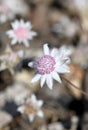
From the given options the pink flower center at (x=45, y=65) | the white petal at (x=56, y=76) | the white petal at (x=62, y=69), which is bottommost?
the white petal at (x=56, y=76)

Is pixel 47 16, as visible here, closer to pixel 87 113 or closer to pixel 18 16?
pixel 18 16

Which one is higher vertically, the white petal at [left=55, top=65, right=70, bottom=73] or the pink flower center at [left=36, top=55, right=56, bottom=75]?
the pink flower center at [left=36, top=55, right=56, bottom=75]

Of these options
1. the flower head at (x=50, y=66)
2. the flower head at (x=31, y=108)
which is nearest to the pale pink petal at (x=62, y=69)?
the flower head at (x=50, y=66)

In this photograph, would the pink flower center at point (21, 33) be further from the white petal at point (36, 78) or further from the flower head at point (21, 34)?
the white petal at point (36, 78)

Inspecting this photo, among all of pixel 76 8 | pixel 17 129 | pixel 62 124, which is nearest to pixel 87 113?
pixel 62 124

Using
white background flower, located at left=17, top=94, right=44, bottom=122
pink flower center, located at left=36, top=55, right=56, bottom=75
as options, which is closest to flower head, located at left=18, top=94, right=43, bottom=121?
white background flower, located at left=17, top=94, right=44, bottom=122

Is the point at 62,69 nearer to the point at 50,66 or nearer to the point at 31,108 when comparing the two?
the point at 50,66

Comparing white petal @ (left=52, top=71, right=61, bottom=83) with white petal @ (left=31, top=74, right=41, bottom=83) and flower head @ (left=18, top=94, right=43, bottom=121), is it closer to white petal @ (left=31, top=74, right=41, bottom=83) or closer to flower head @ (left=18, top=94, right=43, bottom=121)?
white petal @ (left=31, top=74, right=41, bottom=83)
